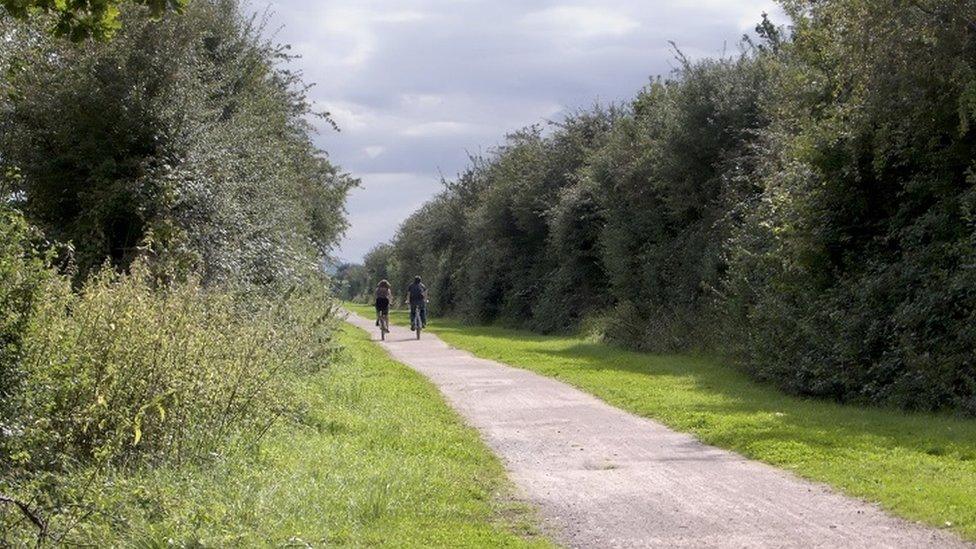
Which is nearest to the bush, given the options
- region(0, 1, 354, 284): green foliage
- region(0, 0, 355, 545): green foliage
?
region(0, 0, 355, 545): green foliage

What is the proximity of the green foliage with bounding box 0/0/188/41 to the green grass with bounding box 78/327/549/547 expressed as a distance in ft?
10.6

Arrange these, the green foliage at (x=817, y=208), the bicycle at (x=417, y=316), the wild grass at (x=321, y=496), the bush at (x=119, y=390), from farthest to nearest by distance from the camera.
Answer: the bicycle at (x=417, y=316) → the green foliage at (x=817, y=208) → the bush at (x=119, y=390) → the wild grass at (x=321, y=496)

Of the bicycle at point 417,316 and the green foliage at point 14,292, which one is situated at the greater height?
the green foliage at point 14,292

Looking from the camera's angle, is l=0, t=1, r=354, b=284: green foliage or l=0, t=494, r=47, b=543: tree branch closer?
l=0, t=494, r=47, b=543: tree branch

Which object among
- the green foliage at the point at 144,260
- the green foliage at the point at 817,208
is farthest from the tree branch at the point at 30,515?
the green foliage at the point at 817,208

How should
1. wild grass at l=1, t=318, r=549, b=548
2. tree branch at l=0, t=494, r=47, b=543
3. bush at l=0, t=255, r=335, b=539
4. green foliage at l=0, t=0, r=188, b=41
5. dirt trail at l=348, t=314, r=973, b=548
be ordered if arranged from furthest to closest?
bush at l=0, t=255, r=335, b=539 < dirt trail at l=348, t=314, r=973, b=548 < wild grass at l=1, t=318, r=549, b=548 < green foliage at l=0, t=0, r=188, b=41 < tree branch at l=0, t=494, r=47, b=543

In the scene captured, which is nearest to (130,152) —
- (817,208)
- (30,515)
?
(817,208)

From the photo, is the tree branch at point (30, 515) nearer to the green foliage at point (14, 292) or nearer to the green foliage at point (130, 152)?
the green foliage at point (14, 292)

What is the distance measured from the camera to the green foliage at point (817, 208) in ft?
58.0

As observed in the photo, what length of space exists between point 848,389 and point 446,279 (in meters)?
48.6

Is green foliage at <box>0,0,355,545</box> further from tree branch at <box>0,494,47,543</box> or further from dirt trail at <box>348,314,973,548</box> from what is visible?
dirt trail at <box>348,314,973,548</box>

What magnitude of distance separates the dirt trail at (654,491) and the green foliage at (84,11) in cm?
465

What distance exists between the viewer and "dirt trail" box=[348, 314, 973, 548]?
29.1ft

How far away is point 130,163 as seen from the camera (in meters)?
20.0
